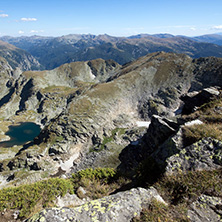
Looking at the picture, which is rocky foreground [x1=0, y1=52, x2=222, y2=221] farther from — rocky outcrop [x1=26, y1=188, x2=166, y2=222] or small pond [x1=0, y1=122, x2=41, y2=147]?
small pond [x1=0, y1=122, x2=41, y2=147]

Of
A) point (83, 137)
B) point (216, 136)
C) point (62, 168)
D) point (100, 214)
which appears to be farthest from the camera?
point (83, 137)

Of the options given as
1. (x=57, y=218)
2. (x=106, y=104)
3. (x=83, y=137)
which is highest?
(x=57, y=218)

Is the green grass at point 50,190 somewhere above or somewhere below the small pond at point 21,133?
above

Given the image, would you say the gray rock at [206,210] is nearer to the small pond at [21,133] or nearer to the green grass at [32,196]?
the green grass at [32,196]

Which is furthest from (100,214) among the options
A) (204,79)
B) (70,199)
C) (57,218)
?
(204,79)

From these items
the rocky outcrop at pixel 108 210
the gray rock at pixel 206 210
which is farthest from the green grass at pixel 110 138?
the gray rock at pixel 206 210

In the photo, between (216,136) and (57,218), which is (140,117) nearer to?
(216,136)

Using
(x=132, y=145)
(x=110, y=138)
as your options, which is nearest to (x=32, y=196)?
(x=132, y=145)
